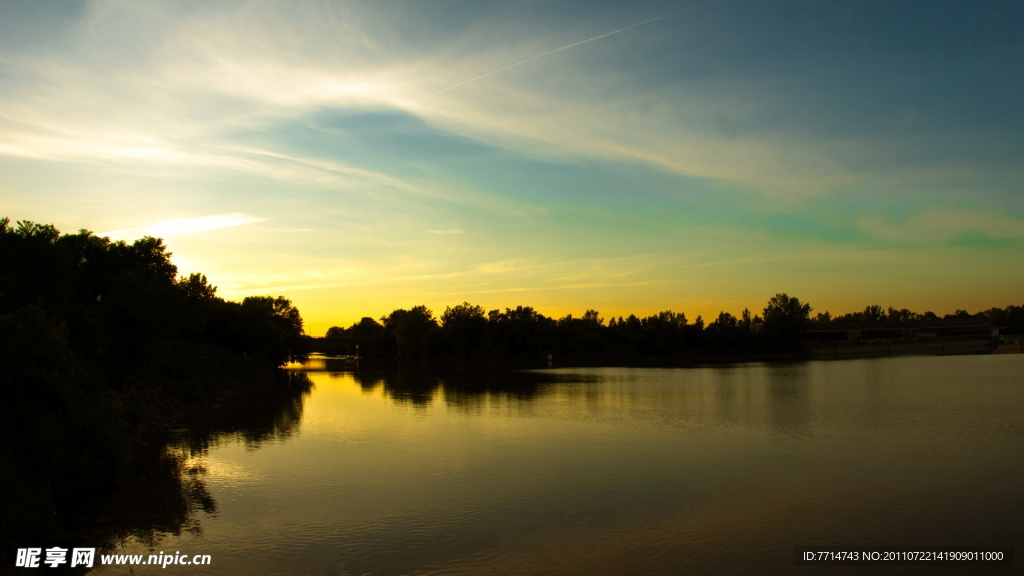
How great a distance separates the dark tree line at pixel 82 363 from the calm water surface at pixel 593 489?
2.50 metres

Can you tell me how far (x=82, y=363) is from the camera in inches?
952

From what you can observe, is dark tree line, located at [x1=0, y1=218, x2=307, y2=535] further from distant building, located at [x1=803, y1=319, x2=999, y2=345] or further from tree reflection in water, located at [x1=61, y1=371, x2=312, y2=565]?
distant building, located at [x1=803, y1=319, x2=999, y2=345]

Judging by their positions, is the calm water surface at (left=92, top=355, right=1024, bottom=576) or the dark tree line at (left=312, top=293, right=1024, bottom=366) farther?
the dark tree line at (left=312, top=293, right=1024, bottom=366)

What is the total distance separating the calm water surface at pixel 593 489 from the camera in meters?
12.5

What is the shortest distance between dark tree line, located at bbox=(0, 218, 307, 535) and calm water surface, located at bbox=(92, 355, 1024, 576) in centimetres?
250

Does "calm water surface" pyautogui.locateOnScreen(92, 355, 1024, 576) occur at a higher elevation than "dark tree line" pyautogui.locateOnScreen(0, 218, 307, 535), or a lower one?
lower

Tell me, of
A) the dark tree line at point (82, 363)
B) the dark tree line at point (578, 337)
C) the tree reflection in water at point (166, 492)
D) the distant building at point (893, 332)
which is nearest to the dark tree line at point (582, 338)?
the dark tree line at point (578, 337)

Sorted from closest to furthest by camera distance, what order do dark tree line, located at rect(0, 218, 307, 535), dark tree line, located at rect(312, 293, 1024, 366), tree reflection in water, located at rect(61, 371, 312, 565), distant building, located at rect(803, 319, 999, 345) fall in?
1. tree reflection in water, located at rect(61, 371, 312, 565)
2. dark tree line, located at rect(0, 218, 307, 535)
3. dark tree line, located at rect(312, 293, 1024, 366)
4. distant building, located at rect(803, 319, 999, 345)

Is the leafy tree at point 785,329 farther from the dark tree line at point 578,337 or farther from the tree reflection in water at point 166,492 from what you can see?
the tree reflection in water at point 166,492

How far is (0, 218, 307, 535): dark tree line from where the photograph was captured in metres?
15.0

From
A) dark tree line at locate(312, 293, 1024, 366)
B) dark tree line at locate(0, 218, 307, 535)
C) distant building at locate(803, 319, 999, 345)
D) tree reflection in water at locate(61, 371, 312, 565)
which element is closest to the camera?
tree reflection in water at locate(61, 371, 312, 565)

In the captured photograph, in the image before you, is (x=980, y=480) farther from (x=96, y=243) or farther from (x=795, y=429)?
(x=96, y=243)

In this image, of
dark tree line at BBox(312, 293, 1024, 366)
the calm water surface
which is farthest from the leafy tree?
the calm water surface

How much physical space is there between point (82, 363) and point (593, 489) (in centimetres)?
1961
